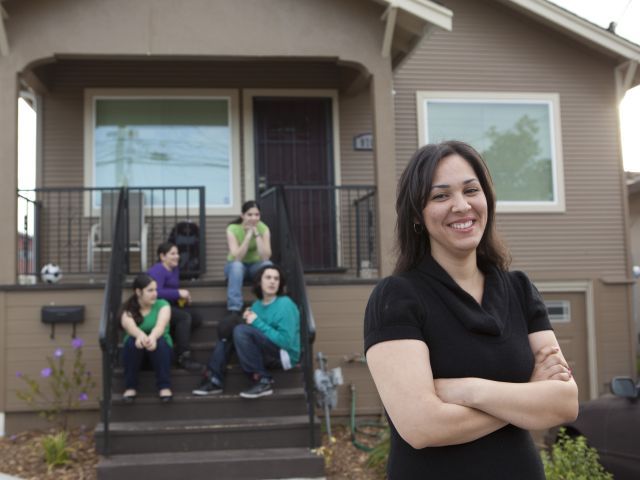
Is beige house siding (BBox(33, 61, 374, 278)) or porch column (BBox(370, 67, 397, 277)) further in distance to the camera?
beige house siding (BBox(33, 61, 374, 278))

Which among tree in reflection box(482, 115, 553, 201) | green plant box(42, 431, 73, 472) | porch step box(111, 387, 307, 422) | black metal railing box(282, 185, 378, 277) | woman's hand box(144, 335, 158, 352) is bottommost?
green plant box(42, 431, 73, 472)

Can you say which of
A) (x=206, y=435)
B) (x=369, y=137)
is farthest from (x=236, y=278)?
(x=369, y=137)

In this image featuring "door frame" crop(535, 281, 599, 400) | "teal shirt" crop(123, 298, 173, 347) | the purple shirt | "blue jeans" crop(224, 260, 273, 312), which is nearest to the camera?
"teal shirt" crop(123, 298, 173, 347)

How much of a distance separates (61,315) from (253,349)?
1.93 meters

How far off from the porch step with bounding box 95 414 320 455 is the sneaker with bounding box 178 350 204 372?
53cm

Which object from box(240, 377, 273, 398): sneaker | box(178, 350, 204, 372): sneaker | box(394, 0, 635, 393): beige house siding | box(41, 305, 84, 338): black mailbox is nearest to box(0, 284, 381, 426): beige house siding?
box(41, 305, 84, 338): black mailbox

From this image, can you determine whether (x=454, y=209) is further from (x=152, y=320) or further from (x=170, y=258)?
(x=170, y=258)

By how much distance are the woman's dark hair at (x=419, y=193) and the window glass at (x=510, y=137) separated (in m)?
7.15

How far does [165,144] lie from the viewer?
8.35 m

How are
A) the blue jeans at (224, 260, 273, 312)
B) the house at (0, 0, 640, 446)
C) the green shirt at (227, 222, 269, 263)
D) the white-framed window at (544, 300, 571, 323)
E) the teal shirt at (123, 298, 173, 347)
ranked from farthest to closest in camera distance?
the white-framed window at (544, 300, 571, 323) < the house at (0, 0, 640, 446) < the green shirt at (227, 222, 269, 263) < the blue jeans at (224, 260, 273, 312) < the teal shirt at (123, 298, 173, 347)

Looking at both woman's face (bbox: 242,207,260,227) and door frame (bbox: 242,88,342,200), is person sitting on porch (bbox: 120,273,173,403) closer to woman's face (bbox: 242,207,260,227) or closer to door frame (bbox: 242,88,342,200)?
woman's face (bbox: 242,207,260,227)

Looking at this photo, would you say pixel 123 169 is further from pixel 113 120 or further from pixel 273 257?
pixel 273 257

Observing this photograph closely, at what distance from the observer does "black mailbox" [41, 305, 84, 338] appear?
637 centimetres

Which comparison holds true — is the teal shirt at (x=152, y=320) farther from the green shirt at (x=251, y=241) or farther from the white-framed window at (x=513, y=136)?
the white-framed window at (x=513, y=136)
